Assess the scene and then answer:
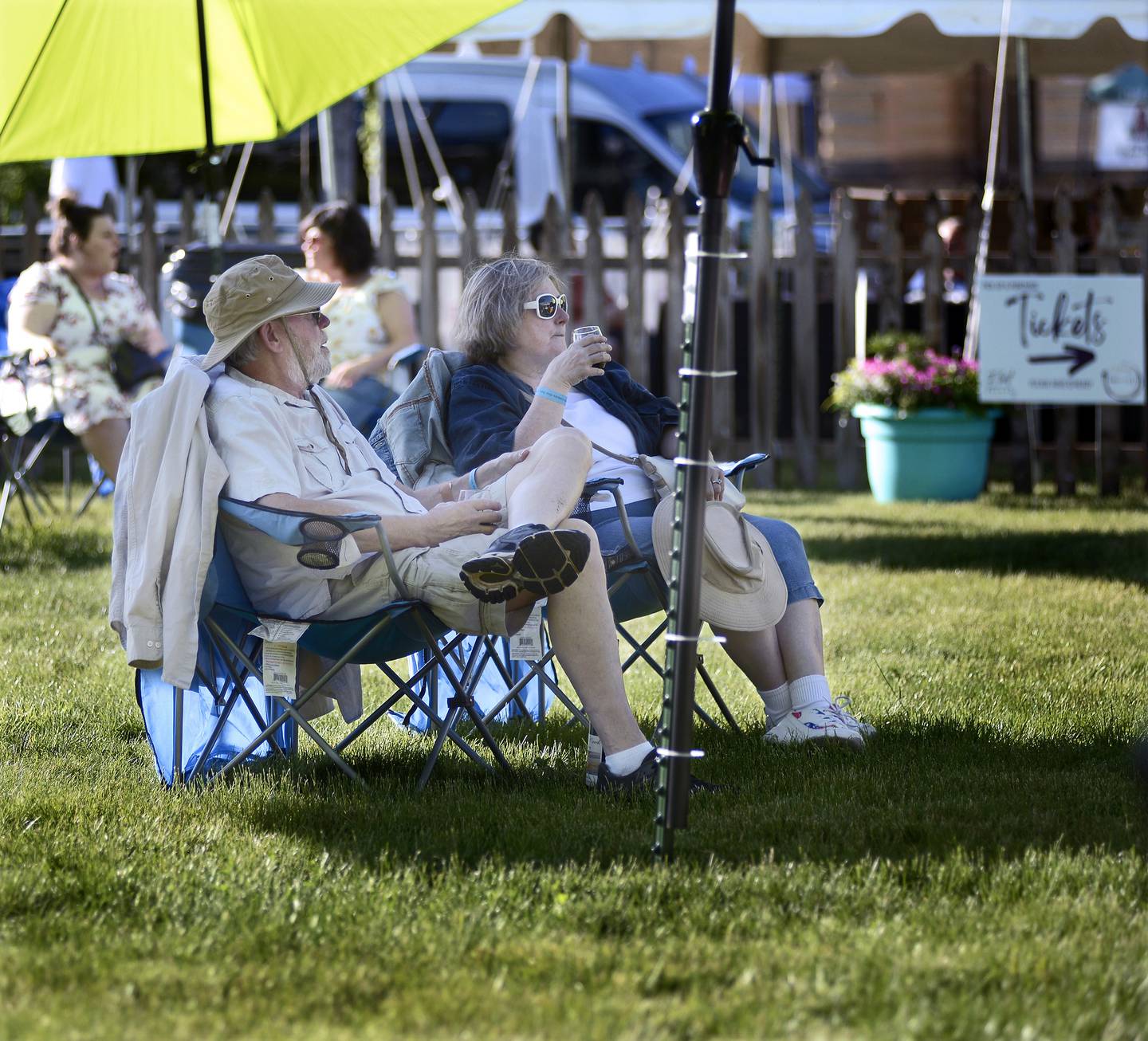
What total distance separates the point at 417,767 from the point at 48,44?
2.37 metres

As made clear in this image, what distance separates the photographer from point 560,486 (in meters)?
3.55

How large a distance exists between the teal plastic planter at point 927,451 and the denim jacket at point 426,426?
182 inches

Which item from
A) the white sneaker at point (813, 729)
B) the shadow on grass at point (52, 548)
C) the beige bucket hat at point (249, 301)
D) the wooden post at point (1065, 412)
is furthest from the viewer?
the wooden post at point (1065, 412)

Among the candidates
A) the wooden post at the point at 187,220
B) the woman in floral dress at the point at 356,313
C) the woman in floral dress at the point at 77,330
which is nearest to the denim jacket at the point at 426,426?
the woman in floral dress at the point at 356,313

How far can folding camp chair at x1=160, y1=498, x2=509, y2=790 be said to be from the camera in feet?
11.1

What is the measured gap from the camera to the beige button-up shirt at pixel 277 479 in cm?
353

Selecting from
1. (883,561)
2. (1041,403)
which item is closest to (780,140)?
(1041,403)

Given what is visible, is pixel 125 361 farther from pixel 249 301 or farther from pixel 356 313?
pixel 249 301

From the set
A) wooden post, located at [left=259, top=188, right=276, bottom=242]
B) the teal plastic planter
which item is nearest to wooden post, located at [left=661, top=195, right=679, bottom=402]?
the teal plastic planter

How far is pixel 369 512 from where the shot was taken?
368 cm

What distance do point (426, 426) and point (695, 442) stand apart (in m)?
1.50

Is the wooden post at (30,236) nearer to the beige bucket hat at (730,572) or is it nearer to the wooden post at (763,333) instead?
the wooden post at (763,333)

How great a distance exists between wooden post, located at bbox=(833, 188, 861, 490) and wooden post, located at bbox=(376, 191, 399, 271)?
8.47 feet

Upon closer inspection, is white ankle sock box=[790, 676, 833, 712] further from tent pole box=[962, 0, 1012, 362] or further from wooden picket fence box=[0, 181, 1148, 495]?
wooden picket fence box=[0, 181, 1148, 495]
